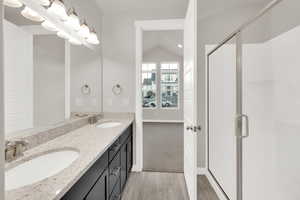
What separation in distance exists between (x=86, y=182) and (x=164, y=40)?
5.78m

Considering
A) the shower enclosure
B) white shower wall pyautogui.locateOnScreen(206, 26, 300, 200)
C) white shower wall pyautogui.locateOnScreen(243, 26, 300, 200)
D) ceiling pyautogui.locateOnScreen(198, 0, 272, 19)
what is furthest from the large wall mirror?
white shower wall pyautogui.locateOnScreen(243, 26, 300, 200)

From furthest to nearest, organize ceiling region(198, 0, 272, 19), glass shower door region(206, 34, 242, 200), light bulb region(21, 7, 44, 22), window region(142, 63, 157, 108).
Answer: window region(142, 63, 157, 108) → ceiling region(198, 0, 272, 19) → glass shower door region(206, 34, 242, 200) → light bulb region(21, 7, 44, 22)

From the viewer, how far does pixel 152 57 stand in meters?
7.12

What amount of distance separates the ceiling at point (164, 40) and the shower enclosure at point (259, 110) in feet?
8.88

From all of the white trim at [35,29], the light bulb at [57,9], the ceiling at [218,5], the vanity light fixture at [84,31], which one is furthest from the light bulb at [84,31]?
the ceiling at [218,5]

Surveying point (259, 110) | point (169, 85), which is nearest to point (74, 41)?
point (259, 110)

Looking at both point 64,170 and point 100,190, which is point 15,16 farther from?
point 100,190

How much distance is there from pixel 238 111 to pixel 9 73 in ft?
6.73

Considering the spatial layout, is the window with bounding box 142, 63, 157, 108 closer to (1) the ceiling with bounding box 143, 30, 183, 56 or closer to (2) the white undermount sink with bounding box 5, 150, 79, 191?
(1) the ceiling with bounding box 143, 30, 183, 56

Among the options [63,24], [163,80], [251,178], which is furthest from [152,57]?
[251,178]

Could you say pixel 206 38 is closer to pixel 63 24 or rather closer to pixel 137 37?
pixel 137 37

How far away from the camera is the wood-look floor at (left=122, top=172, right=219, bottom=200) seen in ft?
7.23

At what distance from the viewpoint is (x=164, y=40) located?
242 inches

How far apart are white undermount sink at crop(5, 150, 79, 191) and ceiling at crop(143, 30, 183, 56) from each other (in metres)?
4.40
